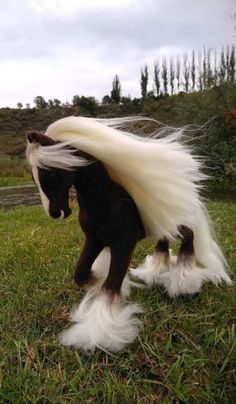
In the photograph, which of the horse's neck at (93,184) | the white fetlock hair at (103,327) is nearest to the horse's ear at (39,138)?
the horse's neck at (93,184)

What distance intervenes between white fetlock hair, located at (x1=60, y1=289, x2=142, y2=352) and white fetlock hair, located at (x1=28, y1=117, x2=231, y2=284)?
374mm

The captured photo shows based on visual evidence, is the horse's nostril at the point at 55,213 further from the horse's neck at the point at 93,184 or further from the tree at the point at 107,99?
the tree at the point at 107,99

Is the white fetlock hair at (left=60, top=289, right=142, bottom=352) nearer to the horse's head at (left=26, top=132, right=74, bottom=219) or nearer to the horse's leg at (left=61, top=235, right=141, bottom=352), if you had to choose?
the horse's leg at (left=61, top=235, right=141, bottom=352)

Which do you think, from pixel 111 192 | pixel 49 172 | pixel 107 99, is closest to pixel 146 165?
pixel 111 192

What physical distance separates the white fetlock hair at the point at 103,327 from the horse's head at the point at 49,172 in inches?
17.0

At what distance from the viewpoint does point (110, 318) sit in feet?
6.05

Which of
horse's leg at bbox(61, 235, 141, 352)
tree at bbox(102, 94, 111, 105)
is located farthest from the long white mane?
tree at bbox(102, 94, 111, 105)

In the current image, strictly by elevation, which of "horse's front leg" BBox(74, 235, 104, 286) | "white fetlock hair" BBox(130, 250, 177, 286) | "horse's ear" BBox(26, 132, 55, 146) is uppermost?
"horse's ear" BBox(26, 132, 55, 146)

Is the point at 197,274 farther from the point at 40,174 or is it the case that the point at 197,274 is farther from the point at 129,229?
the point at 40,174

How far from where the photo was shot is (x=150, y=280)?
251 cm

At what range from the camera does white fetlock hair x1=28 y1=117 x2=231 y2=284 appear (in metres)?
1.75

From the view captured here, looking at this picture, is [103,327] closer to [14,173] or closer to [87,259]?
[87,259]

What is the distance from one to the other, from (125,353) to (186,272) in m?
0.56

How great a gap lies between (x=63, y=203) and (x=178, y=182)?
0.50 meters
